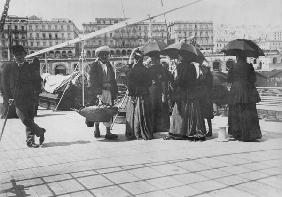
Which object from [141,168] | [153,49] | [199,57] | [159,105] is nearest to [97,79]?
[153,49]

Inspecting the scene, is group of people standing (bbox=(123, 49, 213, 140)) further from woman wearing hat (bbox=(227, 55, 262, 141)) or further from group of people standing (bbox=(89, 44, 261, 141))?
woman wearing hat (bbox=(227, 55, 262, 141))

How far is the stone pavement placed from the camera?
13.5 ft

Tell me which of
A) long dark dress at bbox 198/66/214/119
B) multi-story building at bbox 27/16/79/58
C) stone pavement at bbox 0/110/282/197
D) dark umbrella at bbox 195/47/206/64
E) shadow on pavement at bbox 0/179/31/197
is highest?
multi-story building at bbox 27/16/79/58

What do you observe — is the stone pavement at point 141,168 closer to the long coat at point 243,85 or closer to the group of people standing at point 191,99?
the group of people standing at point 191,99

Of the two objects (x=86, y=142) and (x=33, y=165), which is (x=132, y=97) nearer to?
(x=86, y=142)

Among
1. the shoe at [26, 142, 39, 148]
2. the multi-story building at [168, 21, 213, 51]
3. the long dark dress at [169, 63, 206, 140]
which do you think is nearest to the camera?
the shoe at [26, 142, 39, 148]

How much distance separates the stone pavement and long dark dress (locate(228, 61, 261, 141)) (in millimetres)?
240

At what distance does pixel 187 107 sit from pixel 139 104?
903 millimetres

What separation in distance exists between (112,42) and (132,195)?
101132 mm

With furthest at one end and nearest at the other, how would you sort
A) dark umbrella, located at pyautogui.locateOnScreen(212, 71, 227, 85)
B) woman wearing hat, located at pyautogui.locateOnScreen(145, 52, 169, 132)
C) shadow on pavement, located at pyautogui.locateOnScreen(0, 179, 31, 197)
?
dark umbrella, located at pyautogui.locateOnScreen(212, 71, 227, 85) < woman wearing hat, located at pyautogui.locateOnScreen(145, 52, 169, 132) < shadow on pavement, located at pyautogui.locateOnScreen(0, 179, 31, 197)

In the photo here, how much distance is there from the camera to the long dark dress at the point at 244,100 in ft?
22.9

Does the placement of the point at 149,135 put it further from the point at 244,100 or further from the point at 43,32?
the point at 43,32

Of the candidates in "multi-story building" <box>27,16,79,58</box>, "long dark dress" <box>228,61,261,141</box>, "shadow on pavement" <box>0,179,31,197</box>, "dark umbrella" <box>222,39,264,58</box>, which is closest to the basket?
"long dark dress" <box>228,61,261,141</box>

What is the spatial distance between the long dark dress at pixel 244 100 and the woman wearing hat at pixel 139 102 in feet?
5.03
